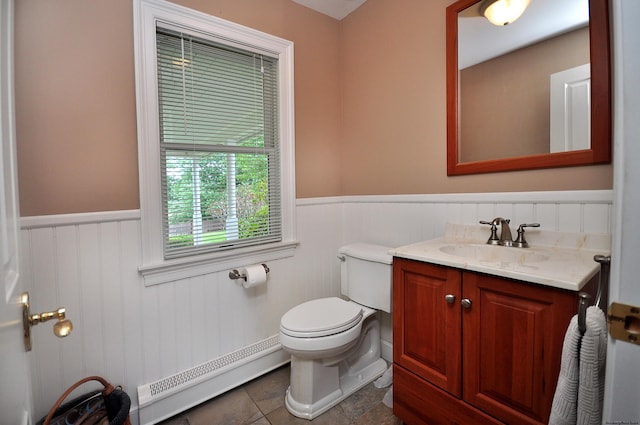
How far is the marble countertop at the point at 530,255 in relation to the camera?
0.92 meters

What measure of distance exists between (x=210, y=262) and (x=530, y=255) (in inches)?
65.4

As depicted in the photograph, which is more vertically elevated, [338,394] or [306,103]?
[306,103]

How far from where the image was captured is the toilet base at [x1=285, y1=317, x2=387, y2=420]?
1535mm

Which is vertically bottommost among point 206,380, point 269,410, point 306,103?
point 269,410

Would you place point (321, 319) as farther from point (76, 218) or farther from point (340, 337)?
point (76, 218)

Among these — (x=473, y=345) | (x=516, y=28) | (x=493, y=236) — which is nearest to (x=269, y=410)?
(x=473, y=345)

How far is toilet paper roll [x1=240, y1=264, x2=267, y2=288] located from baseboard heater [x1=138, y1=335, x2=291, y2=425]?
0.44m

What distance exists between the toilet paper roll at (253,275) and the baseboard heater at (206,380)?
17.5 inches

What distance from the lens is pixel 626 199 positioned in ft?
1.50

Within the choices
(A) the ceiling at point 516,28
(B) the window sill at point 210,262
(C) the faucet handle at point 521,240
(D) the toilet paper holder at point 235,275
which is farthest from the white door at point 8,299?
(A) the ceiling at point 516,28

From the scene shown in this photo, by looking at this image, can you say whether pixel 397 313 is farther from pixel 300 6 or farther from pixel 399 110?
pixel 300 6

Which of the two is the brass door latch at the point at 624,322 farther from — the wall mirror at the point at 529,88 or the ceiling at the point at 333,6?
the ceiling at the point at 333,6

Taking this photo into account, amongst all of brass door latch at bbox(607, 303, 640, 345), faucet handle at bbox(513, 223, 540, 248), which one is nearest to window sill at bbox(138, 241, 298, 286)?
faucet handle at bbox(513, 223, 540, 248)

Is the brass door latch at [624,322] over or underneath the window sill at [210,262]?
over
